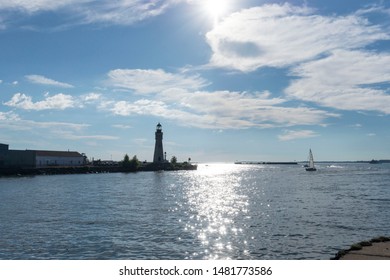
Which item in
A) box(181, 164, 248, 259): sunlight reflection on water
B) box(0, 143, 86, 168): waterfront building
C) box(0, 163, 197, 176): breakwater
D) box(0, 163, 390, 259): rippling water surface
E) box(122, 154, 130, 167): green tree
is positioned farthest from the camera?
box(122, 154, 130, 167): green tree

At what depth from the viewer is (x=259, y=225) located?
37844 mm

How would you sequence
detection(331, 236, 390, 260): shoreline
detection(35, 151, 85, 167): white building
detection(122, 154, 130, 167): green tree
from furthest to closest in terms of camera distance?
detection(122, 154, 130, 167): green tree
detection(35, 151, 85, 167): white building
detection(331, 236, 390, 260): shoreline

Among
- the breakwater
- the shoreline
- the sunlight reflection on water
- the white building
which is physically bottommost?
the sunlight reflection on water

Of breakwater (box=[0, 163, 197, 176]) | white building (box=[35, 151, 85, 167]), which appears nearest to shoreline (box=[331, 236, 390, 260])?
breakwater (box=[0, 163, 197, 176])

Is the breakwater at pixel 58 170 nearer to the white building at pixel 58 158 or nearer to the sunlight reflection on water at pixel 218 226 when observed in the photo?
the white building at pixel 58 158

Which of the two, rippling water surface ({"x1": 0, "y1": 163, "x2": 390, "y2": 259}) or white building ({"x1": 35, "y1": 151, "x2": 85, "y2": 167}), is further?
white building ({"x1": 35, "y1": 151, "x2": 85, "y2": 167})

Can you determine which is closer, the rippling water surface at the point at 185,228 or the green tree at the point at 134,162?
the rippling water surface at the point at 185,228

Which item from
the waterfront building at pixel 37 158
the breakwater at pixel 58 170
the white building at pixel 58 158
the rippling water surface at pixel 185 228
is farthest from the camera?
the white building at pixel 58 158

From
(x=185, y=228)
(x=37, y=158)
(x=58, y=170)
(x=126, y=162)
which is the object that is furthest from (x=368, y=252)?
(x=126, y=162)

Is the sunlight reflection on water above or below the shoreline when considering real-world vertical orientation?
below

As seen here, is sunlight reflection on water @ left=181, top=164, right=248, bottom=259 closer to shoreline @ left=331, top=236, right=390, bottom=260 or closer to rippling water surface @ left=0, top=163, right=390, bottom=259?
rippling water surface @ left=0, top=163, right=390, bottom=259

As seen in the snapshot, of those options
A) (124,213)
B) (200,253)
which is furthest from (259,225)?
(124,213)

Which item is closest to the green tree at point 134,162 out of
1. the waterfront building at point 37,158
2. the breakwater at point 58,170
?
the breakwater at point 58,170
